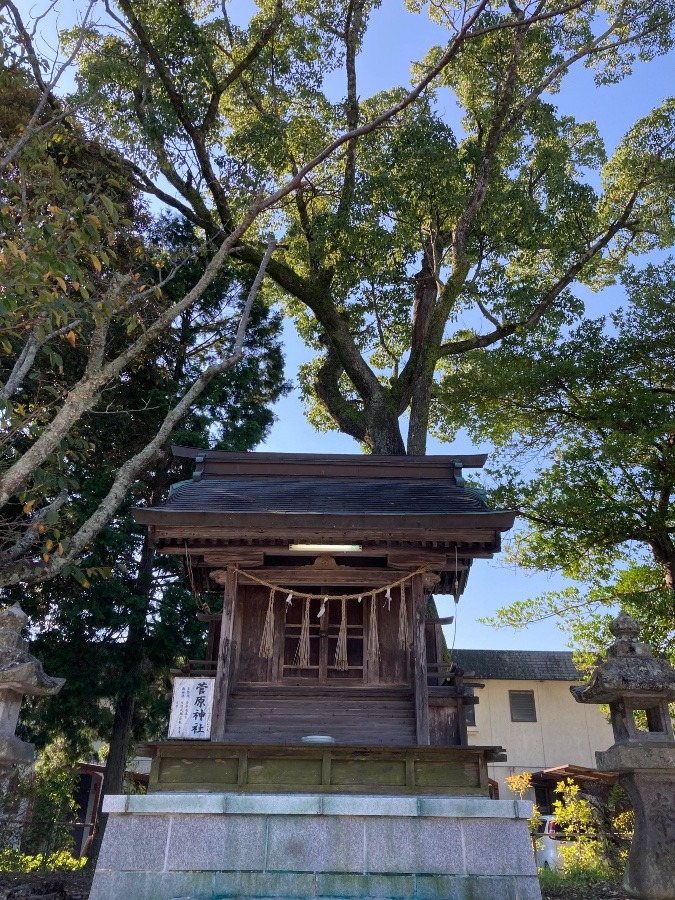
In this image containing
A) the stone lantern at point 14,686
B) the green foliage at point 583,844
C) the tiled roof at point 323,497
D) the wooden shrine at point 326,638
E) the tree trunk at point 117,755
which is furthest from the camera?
the tree trunk at point 117,755

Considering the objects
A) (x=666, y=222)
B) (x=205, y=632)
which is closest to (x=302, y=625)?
(x=205, y=632)

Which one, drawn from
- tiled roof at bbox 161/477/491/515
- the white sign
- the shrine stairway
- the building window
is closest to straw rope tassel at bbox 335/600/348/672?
the shrine stairway

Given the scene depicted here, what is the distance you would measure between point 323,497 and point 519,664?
1860cm

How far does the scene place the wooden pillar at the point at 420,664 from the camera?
8.67 m

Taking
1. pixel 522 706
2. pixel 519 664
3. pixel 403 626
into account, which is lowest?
pixel 403 626

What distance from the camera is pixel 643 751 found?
6484mm

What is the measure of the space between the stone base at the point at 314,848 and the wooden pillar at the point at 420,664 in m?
1.18

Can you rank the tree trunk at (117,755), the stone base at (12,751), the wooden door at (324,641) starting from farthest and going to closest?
the tree trunk at (117,755) < the wooden door at (324,641) < the stone base at (12,751)

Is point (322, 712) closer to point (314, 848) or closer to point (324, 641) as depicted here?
point (324, 641)

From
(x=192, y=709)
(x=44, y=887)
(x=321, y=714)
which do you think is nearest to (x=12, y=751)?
(x=192, y=709)

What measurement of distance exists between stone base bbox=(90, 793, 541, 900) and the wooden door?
1958 millimetres

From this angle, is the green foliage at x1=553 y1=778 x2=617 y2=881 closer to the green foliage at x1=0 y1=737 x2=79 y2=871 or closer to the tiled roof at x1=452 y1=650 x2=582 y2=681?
the green foliage at x1=0 y1=737 x2=79 y2=871

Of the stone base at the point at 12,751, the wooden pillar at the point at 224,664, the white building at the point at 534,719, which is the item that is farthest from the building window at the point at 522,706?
the stone base at the point at 12,751

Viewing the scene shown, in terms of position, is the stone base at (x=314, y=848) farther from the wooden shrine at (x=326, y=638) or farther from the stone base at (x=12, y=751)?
the stone base at (x=12, y=751)
